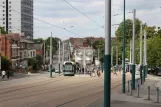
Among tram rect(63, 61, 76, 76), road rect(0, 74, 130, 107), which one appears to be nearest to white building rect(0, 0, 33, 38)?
tram rect(63, 61, 76, 76)

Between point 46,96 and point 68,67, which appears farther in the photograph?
point 68,67

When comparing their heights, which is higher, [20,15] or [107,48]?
[20,15]

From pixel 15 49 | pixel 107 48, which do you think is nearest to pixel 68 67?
pixel 15 49

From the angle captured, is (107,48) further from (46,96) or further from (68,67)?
(68,67)

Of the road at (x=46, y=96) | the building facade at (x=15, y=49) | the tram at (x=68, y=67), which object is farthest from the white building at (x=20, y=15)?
the road at (x=46, y=96)

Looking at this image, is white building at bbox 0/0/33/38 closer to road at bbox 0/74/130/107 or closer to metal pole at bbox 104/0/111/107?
road at bbox 0/74/130/107

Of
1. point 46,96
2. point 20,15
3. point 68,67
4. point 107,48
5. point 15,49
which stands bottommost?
point 46,96

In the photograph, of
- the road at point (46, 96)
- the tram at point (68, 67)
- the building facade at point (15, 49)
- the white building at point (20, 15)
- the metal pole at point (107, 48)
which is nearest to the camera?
the metal pole at point (107, 48)

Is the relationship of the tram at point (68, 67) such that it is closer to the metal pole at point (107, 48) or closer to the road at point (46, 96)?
the road at point (46, 96)

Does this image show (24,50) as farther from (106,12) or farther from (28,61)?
(106,12)

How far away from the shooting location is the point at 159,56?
7712 centimetres

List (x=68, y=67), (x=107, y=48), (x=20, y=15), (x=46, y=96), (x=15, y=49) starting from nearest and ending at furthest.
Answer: (x=107, y=48) → (x=46, y=96) → (x=68, y=67) → (x=15, y=49) → (x=20, y=15)

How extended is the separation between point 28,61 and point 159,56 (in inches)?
1150

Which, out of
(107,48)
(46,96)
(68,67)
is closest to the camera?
(107,48)
